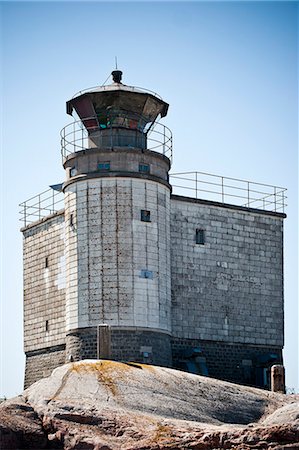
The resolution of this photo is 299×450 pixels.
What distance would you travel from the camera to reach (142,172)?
37.5m

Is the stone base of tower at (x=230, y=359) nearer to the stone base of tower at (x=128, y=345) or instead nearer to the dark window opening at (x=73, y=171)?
the stone base of tower at (x=128, y=345)

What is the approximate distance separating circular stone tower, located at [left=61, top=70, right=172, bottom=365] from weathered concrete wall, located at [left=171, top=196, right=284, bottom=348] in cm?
172

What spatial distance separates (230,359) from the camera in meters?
40.7

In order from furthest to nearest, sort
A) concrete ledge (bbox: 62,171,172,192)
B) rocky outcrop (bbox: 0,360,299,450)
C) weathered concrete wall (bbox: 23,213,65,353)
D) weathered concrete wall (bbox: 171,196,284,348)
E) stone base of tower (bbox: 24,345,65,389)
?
weathered concrete wall (bbox: 23,213,65,353) < stone base of tower (bbox: 24,345,65,389) < weathered concrete wall (bbox: 171,196,284,348) < concrete ledge (bbox: 62,171,172,192) < rocky outcrop (bbox: 0,360,299,450)

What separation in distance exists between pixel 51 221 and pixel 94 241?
18.4 ft

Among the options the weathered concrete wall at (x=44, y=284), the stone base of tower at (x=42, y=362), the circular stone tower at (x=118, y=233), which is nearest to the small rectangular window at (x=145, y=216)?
the circular stone tower at (x=118, y=233)

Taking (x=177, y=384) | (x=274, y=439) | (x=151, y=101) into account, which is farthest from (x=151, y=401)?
(x=151, y=101)

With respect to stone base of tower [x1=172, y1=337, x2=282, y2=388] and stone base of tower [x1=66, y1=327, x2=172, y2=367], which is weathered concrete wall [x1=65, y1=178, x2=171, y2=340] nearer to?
stone base of tower [x1=66, y1=327, x2=172, y2=367]

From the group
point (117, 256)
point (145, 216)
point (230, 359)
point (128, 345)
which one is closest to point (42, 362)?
point (128, 345)

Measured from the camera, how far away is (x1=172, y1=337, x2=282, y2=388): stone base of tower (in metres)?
39.0

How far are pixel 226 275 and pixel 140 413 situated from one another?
1688 cm

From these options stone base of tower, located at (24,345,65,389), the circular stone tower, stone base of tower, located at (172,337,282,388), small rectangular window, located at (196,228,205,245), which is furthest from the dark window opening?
stone base of tower, located at (172,337,282,388)

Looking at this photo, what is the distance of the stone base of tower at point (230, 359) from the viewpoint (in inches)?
1534

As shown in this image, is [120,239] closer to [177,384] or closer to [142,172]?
[142,172]
